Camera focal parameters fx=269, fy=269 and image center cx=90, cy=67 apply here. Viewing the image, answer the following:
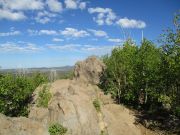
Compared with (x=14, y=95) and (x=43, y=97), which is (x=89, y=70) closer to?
(x=43, y=97)

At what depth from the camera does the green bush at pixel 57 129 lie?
30.3 metres

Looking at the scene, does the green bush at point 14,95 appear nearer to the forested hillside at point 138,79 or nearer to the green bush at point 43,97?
the green bush at point 43,97

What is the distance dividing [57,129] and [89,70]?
4411 centimetres

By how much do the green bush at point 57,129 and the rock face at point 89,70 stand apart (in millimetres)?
39999

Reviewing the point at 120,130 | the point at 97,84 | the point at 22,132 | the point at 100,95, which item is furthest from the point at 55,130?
the point at 97,84

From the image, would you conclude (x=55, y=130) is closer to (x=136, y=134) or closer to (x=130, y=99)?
(x=136, y=134)

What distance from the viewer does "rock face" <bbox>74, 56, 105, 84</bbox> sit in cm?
7269

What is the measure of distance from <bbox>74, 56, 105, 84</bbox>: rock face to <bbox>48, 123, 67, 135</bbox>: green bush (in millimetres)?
39999

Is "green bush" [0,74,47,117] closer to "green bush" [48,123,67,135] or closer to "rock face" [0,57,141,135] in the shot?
"rock face" [0,57,141,135]

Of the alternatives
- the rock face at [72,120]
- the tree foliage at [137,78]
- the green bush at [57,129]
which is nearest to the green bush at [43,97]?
the rock face at [72,120]

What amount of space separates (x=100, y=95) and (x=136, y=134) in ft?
64.9

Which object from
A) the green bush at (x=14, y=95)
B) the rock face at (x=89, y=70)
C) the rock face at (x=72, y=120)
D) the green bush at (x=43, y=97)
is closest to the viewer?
the rock face at (x=72, y=120)

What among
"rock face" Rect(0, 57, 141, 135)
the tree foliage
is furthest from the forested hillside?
"rock face" Rect(0, 57, 141, 135)

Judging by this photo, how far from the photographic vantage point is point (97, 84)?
7019 centimetres
